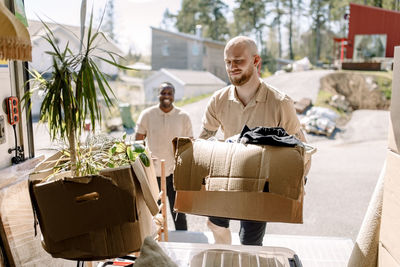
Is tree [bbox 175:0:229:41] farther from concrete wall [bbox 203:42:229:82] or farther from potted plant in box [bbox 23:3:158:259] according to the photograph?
potted plant in box [bbox 23:3:158:259]

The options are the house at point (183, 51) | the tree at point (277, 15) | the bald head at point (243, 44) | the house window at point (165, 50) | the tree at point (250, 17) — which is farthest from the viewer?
the tree at point (277, 15)

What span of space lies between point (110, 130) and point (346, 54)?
12.8 meters

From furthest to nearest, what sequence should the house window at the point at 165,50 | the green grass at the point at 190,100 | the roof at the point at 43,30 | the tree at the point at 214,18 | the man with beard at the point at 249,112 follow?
the tree at the point at 214,18 < the house window at the point at 165,50 < the green grass at the point at 190,100 < the man with beard at the point at 249,112 < the roof at the point at 43,30

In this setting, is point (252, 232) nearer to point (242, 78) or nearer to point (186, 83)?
point (242, 78)

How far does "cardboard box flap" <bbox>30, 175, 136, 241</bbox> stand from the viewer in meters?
1.26

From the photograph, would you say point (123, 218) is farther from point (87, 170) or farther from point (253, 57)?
point (253, 57)

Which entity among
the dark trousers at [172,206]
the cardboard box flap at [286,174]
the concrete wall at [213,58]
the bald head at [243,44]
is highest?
the concrete wall at [213,58]

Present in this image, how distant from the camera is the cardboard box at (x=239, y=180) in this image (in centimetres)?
132

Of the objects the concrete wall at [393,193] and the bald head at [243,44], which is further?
the bald head at [243,44]

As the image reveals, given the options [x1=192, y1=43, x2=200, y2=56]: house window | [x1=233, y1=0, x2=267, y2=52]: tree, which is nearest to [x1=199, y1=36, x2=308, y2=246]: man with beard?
[x1=192, y1=43, x2=200, y2=56]: house window

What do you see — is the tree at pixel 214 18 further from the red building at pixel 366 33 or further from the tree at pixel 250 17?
the red building at pixel 366 33

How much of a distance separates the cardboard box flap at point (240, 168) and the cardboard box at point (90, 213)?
0.19m

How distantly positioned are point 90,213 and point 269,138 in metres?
0.70

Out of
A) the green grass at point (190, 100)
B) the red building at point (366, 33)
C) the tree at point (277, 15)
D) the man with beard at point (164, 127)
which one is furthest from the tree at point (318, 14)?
the man with beard at point (164, 127)
